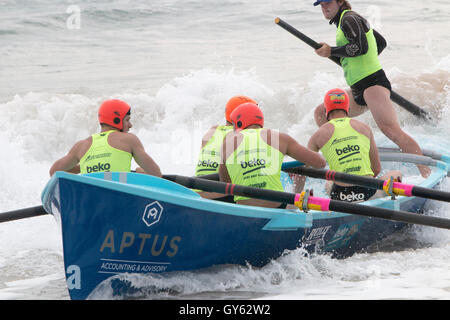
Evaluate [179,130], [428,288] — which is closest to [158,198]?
[428,288]

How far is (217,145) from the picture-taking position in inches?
230

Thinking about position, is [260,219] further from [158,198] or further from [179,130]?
[179,130]

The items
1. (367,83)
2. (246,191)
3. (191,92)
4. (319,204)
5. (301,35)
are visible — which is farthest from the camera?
(191,92)

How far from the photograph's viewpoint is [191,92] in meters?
13.1

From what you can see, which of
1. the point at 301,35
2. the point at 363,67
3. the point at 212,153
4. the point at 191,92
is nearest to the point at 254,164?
the point at 212,153

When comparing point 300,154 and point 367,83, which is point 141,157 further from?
point 367,83

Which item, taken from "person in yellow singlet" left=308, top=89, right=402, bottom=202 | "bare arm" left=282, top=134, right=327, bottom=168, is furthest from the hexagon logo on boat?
"person in yellow singlet" left=308, top=89, right=402, bottom=202

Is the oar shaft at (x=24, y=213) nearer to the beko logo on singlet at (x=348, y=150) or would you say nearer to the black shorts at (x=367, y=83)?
the beko logo on singlet at (x=348, y=150)

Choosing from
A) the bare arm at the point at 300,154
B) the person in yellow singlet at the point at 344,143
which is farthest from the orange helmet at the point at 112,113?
the person in yellow singlet at the point at 344,143

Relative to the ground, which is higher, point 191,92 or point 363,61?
point 363,61

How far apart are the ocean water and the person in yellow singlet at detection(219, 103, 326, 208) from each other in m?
0.62
